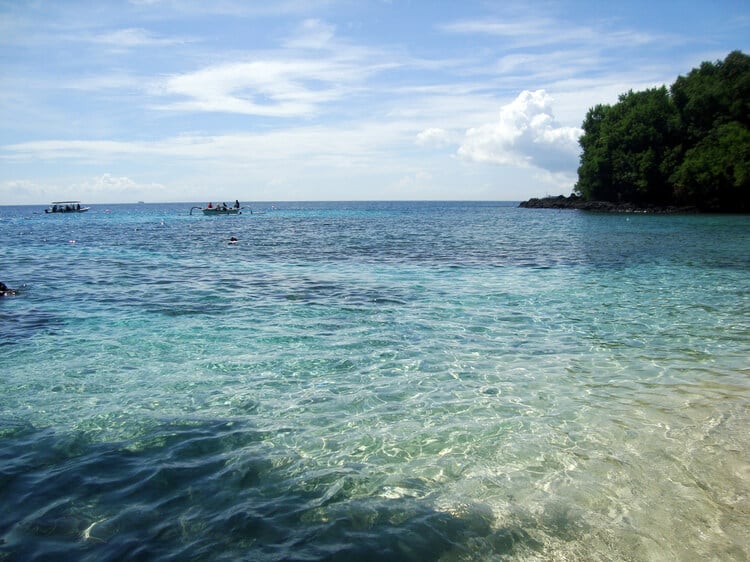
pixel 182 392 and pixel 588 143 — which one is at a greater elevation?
pixel 588 143

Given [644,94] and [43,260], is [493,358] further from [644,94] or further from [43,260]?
[644,94]

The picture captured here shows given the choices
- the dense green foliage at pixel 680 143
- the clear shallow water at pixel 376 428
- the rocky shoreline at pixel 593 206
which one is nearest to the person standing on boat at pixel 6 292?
the clear shallow water at pixel 376 428

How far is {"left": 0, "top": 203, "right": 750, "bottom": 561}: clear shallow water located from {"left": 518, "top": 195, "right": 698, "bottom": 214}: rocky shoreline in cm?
6744

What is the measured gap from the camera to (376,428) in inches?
278

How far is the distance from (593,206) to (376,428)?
96.0 metres

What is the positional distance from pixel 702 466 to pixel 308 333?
A: 8.47m

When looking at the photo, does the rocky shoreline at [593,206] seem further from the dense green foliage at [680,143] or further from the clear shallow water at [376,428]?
the clear shallow water at [376,428]

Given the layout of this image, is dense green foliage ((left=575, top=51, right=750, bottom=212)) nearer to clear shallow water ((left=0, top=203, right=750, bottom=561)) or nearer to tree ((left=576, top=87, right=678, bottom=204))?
tree ((left=576, top=87, right=678, bottom=204))

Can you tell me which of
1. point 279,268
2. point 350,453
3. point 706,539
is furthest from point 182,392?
point 279,268

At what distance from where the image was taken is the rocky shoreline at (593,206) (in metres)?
74.4

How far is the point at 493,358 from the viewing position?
10086 millimetres

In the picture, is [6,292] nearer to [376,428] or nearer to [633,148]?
[376,428]

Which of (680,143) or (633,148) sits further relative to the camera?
(633,148)

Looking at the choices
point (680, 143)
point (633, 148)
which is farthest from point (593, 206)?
point (680, 143)
